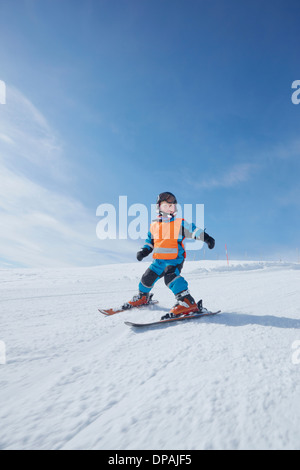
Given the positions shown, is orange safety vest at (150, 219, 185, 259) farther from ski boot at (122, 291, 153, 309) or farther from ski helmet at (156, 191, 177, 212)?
ski boot at (122, 291, 153, 309)

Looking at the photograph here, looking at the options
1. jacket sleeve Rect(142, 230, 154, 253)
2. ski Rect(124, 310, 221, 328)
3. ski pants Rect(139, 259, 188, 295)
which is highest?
jacket sleeve Rect(142, 230, 154, 253)

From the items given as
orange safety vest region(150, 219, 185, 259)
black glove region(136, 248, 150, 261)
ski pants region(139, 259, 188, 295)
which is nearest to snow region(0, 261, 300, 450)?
ski pants region(139, 259, 188, 295)

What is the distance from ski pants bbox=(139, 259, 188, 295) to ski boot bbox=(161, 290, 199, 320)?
0.09 metres

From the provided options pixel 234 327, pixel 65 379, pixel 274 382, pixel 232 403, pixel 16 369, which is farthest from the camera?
pixel 234 327

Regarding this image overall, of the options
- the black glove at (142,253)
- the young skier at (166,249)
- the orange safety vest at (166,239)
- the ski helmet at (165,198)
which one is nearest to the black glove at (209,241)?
the young skier at (166,249)

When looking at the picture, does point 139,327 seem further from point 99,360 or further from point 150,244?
point 150,244

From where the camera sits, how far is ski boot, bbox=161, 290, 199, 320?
263 centimetres

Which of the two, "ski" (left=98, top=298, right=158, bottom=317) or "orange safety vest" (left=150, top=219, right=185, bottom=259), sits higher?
"orange safety vest" (left=150, top=219, right=185, bottom=259)

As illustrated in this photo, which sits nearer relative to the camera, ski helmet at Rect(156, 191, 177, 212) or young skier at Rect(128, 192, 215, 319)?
young skier at Rect(128, 192, 215, 319)

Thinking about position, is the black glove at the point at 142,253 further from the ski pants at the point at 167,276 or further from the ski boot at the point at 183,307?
the ski boot at the point at 183,307

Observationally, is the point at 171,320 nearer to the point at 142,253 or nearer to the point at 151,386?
the point at 142,253

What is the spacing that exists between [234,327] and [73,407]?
5.33 ft

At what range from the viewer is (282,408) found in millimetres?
931
